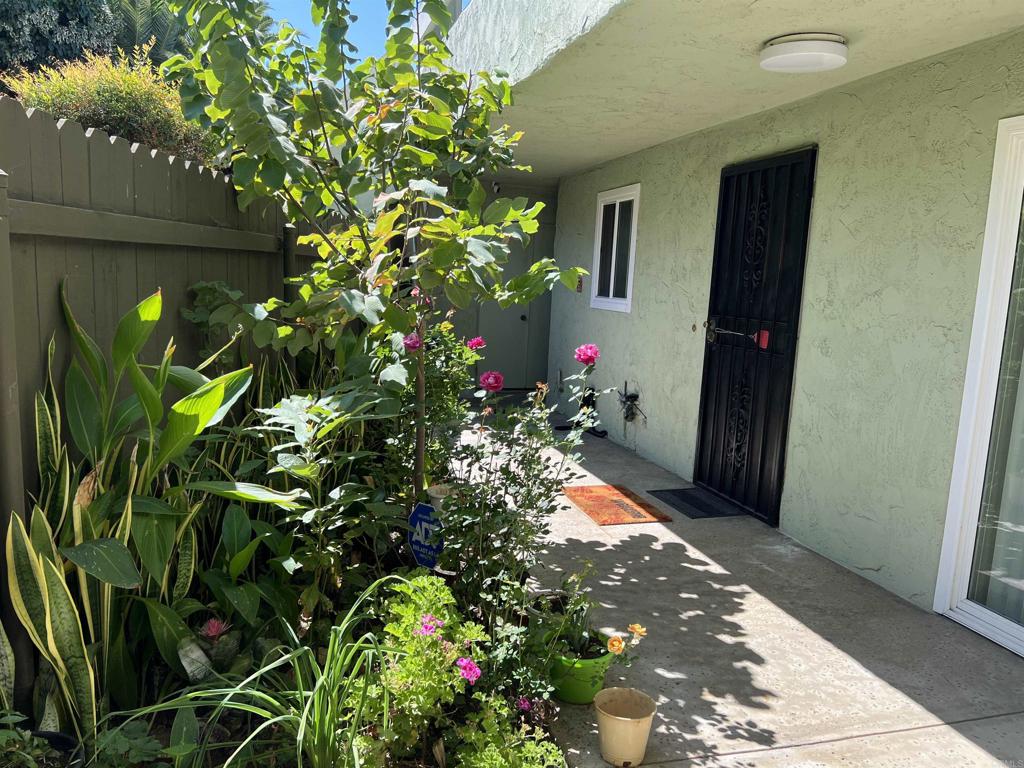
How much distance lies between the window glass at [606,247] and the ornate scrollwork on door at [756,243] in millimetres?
2287

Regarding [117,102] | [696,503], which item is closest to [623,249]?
[696,503]

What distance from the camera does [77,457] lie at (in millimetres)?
2023

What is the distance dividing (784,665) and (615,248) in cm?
459

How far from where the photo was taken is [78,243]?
201 cm

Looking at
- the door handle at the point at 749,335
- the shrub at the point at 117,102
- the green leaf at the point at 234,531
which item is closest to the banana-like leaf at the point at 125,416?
the green leaf at the point at 234,531

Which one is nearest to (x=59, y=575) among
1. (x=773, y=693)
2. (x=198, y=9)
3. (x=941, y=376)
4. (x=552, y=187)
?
(x=198, y=9)

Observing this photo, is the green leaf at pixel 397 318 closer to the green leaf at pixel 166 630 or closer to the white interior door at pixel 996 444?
the green leaf at pixel 166 630

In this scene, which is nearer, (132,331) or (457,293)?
(132,331)

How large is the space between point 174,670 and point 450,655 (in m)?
0.78

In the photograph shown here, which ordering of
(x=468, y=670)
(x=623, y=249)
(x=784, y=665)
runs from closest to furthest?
(x=468, y=670), (x=784, y=665), (x=623, y=249)

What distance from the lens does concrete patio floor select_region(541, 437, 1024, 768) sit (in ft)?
7.72

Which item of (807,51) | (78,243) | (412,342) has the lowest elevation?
(412,342)

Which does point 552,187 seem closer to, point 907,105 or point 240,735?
point 907,105

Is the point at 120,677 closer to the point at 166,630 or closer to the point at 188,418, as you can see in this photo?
the point at 166,630
